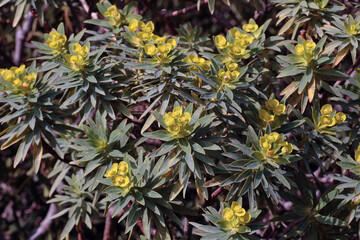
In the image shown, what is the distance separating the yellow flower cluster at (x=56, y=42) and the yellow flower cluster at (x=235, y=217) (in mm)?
1099

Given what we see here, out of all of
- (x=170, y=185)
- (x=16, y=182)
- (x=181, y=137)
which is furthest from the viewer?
→ (x=16, y=182)

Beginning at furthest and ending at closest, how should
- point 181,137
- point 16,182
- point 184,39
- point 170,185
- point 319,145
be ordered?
point 16,182
point 184,39
point 319,145
point 170,185
point 181,137

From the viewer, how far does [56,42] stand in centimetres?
211

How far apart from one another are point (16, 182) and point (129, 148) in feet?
5.86

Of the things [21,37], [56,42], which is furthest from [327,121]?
[21,37]

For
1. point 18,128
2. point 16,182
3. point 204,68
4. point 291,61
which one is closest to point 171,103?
point 204,68

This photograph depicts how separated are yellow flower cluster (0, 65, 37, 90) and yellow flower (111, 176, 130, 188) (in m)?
0.61

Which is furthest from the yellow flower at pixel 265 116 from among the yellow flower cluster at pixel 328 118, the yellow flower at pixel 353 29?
the yellow flower at pixel 353 29

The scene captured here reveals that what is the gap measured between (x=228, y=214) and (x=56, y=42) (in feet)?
3.72

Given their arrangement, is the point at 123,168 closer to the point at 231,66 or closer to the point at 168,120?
the point at 168,120

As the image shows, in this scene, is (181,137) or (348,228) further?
(348,228)

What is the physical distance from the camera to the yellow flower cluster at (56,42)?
2.11 meters

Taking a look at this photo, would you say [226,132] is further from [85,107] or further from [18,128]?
[18,128]

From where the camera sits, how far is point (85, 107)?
6.77ft
